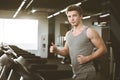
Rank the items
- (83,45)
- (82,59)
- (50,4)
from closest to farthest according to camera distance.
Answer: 1. (82,59)
2. (83,45)
3. (50,4)

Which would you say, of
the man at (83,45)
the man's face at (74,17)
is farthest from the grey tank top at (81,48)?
the man's face at (74,17)

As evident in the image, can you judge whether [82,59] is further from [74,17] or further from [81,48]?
[74,17]

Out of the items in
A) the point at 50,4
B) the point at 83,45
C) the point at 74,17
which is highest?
the point at 50,4

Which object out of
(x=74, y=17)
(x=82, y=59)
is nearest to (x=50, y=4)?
(x=74, y=17)

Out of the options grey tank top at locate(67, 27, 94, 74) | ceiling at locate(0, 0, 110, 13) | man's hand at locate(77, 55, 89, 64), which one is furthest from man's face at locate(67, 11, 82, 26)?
ceiling at locate(0, 0, 110, 13)

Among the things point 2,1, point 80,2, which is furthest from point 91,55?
point 2,1

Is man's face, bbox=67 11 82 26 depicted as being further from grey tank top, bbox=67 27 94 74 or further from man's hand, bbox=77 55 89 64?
man's hand, bbox=77 55 89 64

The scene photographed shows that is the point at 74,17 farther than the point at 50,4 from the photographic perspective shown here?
No

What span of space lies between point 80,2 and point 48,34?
234 inches

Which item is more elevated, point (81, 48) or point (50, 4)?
point (50, 4)

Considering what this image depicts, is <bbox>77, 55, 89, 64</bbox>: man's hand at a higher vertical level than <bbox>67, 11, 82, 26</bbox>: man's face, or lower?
lower

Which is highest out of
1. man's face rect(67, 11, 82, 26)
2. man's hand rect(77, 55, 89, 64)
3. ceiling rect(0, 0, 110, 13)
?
ceiling rect(0, 0, 110, 13)

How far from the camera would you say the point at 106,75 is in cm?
752

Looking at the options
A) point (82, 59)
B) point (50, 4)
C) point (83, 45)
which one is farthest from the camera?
point (50, 4)
